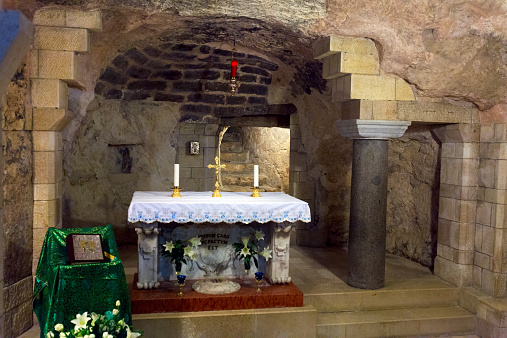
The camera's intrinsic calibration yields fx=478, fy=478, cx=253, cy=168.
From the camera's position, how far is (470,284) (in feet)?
17.6

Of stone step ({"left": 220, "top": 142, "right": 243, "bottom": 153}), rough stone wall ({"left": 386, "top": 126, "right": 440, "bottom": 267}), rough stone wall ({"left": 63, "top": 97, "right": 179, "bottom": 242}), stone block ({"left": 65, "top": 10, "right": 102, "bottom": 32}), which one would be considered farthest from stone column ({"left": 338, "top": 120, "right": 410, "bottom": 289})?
stone step ({"left": 220, "top": 142, "right": 243, "bottom": 153})

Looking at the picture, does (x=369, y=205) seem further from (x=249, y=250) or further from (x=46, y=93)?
(x=46, y=93)

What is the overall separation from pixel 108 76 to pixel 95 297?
13.1 ft

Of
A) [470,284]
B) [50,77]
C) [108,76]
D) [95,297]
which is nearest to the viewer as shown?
[95,297]

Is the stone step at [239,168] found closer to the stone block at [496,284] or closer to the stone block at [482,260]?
the stone block at [482,260]

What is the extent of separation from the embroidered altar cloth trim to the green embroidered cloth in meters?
0.86

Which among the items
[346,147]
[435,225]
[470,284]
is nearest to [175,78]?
[346,147]

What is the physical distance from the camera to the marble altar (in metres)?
4.35

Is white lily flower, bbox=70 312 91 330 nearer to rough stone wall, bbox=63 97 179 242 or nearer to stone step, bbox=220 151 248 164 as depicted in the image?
rough stone wall, bbox=63 97 179 242

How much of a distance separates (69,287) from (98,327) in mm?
328

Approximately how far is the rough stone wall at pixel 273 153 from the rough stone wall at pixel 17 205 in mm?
6582

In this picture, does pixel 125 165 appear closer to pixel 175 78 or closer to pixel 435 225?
pixel 175 78

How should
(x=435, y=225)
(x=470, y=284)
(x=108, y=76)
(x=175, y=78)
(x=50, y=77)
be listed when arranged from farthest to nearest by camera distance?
(x=175, y=78), (x=108, y=76), (x=435, y=225), (x=470, y=284), (x=50, y=77)

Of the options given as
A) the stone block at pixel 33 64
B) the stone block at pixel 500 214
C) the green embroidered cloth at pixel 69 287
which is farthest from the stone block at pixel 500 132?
the stone block at pixel 33 64
